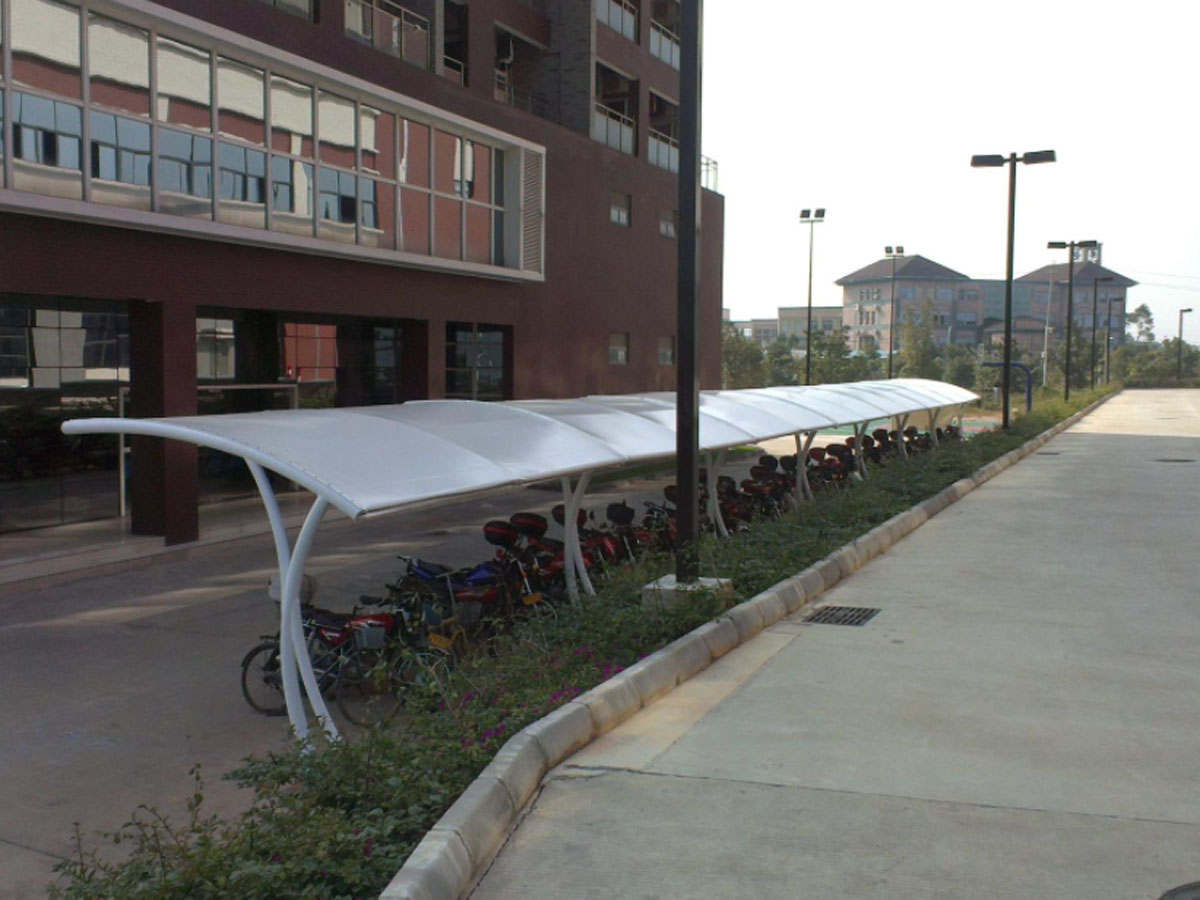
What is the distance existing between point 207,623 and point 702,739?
6366mm

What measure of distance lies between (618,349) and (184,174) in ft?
51.3

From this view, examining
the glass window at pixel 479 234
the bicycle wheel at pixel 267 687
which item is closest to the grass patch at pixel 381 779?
the bicycle wheel at pixel 267 687

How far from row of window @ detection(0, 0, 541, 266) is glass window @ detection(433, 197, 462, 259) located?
31 mm

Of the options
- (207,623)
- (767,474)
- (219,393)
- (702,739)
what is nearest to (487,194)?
(219,393)

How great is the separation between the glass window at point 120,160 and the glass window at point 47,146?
0.24 metres

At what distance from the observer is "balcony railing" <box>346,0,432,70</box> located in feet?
67.7

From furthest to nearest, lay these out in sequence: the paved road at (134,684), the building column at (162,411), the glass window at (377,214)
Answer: the glass window at (377,214), the building column at (162,411), the paved road at (134,684)

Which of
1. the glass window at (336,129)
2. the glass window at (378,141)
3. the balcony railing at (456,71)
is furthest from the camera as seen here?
the balcony railing at (456,71)

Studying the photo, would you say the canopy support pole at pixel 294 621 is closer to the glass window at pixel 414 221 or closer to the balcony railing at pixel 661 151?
the glass window at pixel 414 221

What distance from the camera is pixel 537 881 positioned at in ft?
16.5

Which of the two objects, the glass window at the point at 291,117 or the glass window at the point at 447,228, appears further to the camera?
the glass window at the point at 447,228

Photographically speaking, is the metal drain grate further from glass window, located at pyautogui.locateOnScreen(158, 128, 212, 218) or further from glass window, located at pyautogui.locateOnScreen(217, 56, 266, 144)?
glass window, located at pyautogui.locateOnScreen(217, 56, 266, 144)

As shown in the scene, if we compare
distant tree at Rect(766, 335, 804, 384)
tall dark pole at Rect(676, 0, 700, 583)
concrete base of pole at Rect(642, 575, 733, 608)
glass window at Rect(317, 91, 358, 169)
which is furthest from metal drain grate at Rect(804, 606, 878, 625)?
distant tree at Rect(766, 335, 804, 384)

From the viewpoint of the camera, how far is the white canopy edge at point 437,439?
7.24m
